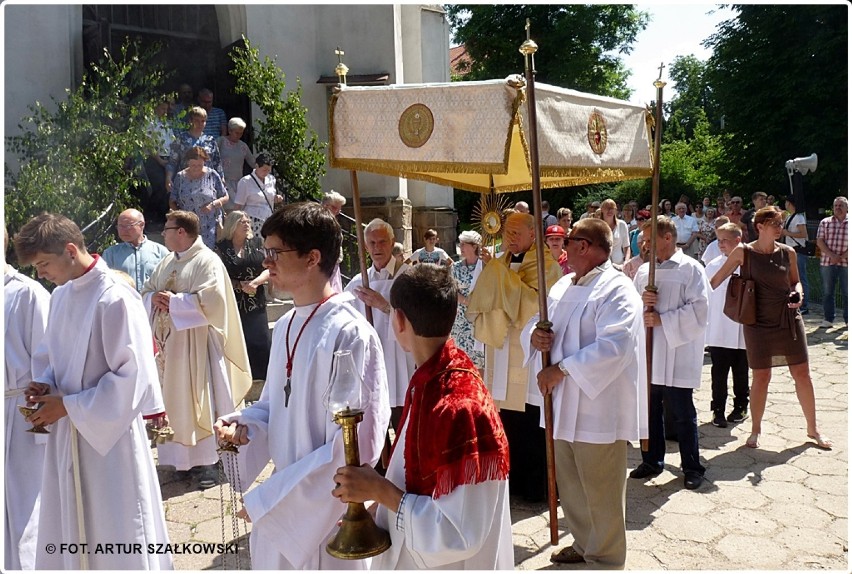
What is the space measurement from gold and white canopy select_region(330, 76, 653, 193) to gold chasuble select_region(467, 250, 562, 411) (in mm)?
754

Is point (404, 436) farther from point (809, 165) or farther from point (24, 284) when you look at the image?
point (809, 165)

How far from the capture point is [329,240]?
2850 mm

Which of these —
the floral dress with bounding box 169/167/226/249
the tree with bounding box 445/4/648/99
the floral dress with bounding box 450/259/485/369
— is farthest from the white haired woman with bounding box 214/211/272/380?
the tree with bounding box 445/4/648/99

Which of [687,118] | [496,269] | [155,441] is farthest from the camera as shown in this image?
[687,118]

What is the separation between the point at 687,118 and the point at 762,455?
57.7m

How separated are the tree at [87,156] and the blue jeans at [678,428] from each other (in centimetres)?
575

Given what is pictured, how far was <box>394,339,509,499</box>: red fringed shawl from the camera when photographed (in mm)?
2123

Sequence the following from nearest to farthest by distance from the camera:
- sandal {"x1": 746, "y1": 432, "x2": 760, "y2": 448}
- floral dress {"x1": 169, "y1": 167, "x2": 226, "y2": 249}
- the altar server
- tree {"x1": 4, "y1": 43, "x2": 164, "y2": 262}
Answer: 1. the altar server
2. sandal {"x1": 746, "y1": 432, "x2": 760, "y2": 448}
3. tree {"x1": 4, "y1": 43, "x2": 164, "y2": 262}
4. floral dress {"x1": 169, "y1": 167, "x2": 226, "y2": 249}

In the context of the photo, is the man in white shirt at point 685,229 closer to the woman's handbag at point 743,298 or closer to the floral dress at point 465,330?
the woman's handbag at point 743,298

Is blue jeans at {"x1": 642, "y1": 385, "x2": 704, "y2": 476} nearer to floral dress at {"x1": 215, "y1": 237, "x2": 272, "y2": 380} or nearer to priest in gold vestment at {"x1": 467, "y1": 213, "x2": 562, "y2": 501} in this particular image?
priest in gold vestment at {"x1": 467, "y1": 213, "x2": 562, "y2": 501}

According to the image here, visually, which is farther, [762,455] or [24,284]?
[762,455]

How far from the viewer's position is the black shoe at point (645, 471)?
5758 millimetres

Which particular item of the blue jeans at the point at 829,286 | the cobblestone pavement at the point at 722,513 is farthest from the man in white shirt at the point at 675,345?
the blue jeans at the point at 829,286

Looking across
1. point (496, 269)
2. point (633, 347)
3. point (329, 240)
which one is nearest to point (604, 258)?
point (633, 347)
